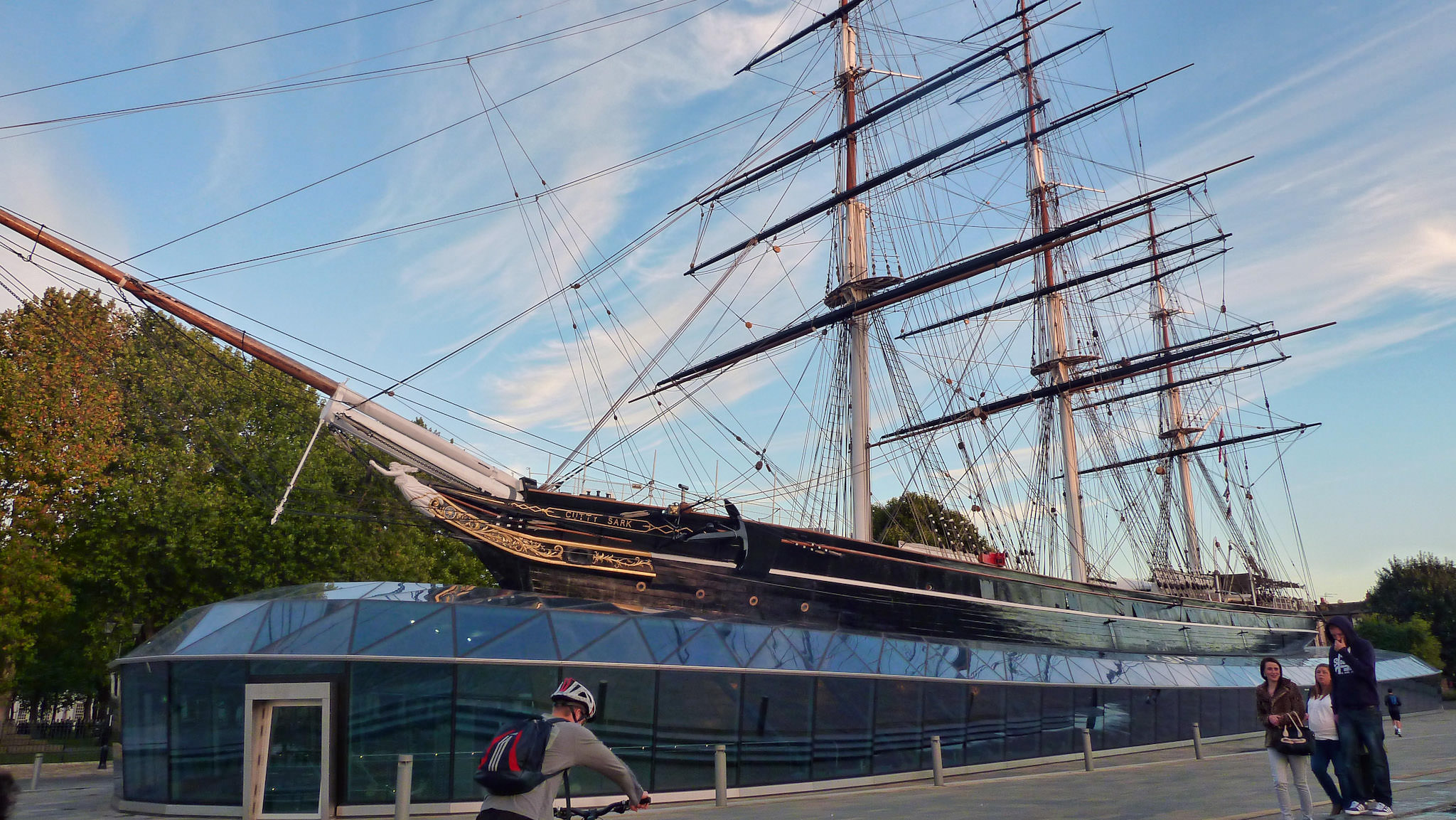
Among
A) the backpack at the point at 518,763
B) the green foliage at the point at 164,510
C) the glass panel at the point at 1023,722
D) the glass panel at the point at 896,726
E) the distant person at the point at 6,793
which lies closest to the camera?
the distant person at the point at 6,793

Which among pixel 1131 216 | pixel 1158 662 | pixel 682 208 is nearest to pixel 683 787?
pixel 1158 662

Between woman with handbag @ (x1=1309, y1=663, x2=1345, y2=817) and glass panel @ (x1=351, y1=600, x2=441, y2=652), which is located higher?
glass panel @ (x1=351, y1=600, x2=441, y2=652)

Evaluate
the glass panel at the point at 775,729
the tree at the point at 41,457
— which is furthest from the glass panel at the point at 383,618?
the tree at the point at 41,457

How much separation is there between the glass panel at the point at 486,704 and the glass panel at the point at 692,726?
197 cm

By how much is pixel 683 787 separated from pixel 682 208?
18763mm

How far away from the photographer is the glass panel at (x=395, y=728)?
12.9 m

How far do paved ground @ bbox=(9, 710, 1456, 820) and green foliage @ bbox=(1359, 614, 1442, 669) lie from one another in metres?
44.7

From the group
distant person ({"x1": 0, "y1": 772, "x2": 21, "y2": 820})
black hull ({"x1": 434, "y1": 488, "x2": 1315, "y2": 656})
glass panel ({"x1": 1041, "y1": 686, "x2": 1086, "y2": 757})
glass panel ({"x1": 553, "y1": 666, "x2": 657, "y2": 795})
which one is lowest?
glass panel ({"x1": 1041, "y1": 686, "x2": 1086, "y2": 757})

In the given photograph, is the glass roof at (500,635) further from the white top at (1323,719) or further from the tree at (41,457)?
the tree at (41,457)

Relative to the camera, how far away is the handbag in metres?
8.07

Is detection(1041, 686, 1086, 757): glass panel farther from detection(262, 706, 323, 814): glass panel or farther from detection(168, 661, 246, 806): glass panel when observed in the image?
detection(168, 661, 246, 806): glass panel

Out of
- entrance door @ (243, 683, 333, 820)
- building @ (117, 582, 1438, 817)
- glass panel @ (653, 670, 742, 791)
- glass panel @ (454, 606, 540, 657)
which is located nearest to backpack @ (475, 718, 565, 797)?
building @ (117, 582, 1438, 817)

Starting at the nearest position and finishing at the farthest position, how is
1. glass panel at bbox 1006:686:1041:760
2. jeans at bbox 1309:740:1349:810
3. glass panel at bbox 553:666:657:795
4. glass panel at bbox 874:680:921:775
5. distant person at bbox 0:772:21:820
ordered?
1. distant person at bbox 0:772:21:820
2. jeans at bbox 1309:740:1349:810
3. glass panel at bbox 553:666:657:795
4. glass panel at bbox 874:680:921:775
5. glass panel at bbox 1006:686:1041:760

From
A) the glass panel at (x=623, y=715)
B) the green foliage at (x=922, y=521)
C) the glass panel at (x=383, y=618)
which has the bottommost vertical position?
the glass panel at (x=623, y=715)
